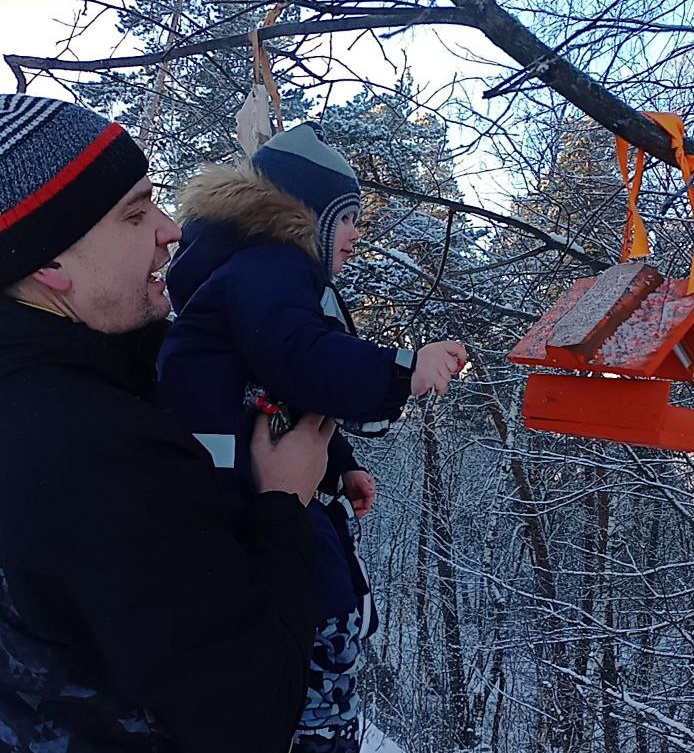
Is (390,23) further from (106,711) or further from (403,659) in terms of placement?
(403,659)

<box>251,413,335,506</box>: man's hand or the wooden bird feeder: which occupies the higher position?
the wooden bird feeder

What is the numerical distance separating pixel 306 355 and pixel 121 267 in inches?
14.8

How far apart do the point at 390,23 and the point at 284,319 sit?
2.98 ft

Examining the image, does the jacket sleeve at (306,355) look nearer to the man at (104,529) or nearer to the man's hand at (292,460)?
the man's hand at (292,460)

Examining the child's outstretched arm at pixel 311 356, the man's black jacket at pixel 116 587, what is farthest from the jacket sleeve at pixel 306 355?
the man's black jacket at pixel 116 587

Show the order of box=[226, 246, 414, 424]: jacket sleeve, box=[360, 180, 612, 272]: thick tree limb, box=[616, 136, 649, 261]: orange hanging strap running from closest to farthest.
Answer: box=[226, 246, 414, 424]: jacket sleeve < box=[616, 136, 649, 261]: orange hanging strap < box=[360, 180, 612, 272]: thick tree limb

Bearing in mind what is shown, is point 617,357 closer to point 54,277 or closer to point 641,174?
point 641,174

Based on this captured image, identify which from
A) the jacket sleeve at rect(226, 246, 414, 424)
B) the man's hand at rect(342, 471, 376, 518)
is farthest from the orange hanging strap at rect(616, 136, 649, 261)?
the man's hand at rect(342, 471, 376, 518)

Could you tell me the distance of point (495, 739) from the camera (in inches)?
401

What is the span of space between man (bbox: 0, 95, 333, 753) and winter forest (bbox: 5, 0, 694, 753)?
1014 mm

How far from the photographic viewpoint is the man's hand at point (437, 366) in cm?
130

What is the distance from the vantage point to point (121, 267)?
100cm

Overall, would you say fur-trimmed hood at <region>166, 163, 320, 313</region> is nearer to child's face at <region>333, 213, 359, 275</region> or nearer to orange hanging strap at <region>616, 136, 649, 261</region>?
child's face at <region>333, 213, 359, 275</region>

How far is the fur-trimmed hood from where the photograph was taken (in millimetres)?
1433
